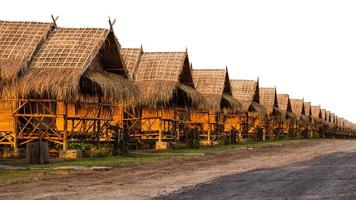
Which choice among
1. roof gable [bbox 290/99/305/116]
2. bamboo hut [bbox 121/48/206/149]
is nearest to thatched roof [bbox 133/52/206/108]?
bamboo hut [bbox 121/48/206/149]

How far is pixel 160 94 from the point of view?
83.7 ft

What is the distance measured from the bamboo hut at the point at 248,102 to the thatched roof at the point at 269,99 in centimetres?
321

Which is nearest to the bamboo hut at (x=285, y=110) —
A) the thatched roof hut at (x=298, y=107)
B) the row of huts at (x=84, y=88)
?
the thatched roof hut at (x=298, y=107)

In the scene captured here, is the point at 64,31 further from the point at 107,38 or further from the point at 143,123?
the point at 143,123

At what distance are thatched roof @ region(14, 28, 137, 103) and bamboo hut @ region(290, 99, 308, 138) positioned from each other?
4545 centimetres

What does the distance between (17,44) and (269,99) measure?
33.9m

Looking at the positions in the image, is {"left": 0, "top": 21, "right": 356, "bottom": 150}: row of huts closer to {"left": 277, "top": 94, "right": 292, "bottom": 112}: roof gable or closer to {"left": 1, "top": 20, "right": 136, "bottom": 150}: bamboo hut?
{"left": 1, "top": 20, "right": 136, "bottom": 150}: bamboo hut

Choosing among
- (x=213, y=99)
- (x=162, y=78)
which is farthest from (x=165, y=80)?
(x=213, y=99)

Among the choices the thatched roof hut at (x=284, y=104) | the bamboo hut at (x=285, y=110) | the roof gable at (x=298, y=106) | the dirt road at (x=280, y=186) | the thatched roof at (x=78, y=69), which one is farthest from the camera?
the roof gable at (x=298, y=106)

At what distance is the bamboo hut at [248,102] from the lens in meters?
42.4

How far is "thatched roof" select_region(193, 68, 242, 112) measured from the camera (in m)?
33.8

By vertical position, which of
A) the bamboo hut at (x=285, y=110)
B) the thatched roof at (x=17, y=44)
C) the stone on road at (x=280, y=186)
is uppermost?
the thatched roof at (x=17, y=44)

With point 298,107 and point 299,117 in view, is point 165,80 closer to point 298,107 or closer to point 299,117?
point 299,117

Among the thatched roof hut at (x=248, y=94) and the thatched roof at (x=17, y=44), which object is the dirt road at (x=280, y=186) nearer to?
the thatched roof at (x=17, y=44)
